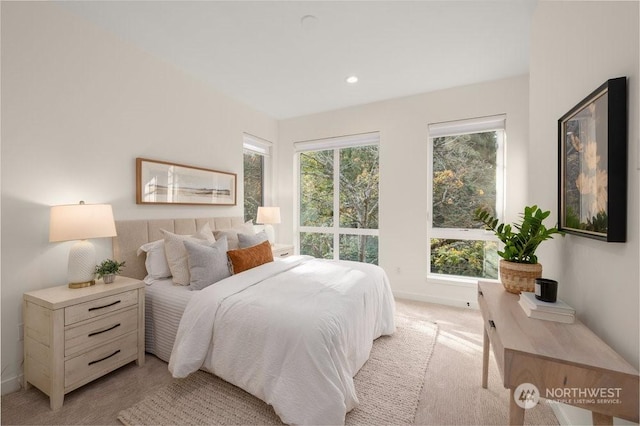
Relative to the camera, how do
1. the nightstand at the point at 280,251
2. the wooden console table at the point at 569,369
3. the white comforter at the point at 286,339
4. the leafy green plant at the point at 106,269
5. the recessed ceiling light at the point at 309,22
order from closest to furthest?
the wooden console table at the point at 569,369 → the white comforter at the point at 286,339 → the leafy green plant at the point at 106,269 → the recessed ceiling light at the point at 309,22 → the nightstand at the point at 280,251

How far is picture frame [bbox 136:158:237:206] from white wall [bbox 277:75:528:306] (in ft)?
6.42

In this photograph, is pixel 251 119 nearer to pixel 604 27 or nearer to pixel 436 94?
pixel 436 94

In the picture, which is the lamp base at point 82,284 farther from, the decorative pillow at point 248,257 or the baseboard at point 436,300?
the baseboard at point 436,300

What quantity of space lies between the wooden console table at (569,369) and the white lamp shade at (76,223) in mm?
2580

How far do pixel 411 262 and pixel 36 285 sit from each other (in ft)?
12.5

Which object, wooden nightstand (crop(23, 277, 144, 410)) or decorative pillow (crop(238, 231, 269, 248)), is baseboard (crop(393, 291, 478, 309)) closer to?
decorative pillow (crop(238, 231, 269, 248))

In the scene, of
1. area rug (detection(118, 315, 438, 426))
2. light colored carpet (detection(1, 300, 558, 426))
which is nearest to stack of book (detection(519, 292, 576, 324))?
light colored carpet (detection(1, 300, 558, 426))

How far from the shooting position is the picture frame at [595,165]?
A: 1.09 meters

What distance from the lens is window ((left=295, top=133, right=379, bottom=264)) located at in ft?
13.7

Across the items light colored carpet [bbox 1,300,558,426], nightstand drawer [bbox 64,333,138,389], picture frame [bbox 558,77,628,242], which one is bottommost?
light colored carpet [bbox 1,300,558,426]

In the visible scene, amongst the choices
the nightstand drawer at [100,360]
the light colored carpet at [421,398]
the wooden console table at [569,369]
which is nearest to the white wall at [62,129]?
the light colored carpet at [421,398]

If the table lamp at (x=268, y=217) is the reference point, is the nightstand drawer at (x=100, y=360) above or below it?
below

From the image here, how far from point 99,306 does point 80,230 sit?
55 cm

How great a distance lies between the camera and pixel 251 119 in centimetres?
411
